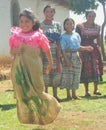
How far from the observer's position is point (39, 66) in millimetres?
6074

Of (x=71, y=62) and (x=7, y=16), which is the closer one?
(x=71, y=62)

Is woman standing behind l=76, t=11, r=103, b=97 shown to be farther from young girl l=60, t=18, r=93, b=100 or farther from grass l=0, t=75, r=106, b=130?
grass l=0, t=75, r=106, b=130

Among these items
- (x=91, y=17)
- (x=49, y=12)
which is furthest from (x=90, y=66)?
(x=49, y=12)

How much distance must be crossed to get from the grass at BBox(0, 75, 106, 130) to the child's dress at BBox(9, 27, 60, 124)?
0.40 metres

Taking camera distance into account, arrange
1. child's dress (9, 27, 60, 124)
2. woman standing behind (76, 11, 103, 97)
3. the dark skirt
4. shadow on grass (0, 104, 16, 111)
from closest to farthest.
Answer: child's dress (9, 27, 60, 124) → shadow on grass (0, 104, 16, 111) → woman standing behind (76, 11, 103, 97) → the dark skirt

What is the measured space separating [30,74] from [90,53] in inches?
148

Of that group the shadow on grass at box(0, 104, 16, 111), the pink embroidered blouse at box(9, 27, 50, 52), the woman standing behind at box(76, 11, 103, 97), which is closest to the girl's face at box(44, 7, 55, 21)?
the woman standing behind at box(76, 11, 103, 97)

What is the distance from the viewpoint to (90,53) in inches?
380

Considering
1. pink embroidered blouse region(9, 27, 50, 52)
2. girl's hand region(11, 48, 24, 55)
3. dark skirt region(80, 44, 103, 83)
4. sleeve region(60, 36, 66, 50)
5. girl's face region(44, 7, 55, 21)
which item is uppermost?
girl's face region(44, 7, 55, 21)

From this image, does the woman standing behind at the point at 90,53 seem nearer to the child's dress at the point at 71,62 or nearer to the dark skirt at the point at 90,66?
the dark skirt at the point at 90,66

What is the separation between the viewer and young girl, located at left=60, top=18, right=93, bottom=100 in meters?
8.77

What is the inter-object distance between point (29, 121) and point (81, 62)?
338 centimetres

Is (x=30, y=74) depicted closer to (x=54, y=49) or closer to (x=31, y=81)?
(x=31, y=81)

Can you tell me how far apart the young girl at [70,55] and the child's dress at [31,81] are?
2.60 m
